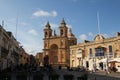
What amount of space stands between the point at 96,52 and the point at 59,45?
25423 millimetres

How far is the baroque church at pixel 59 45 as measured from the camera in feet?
265

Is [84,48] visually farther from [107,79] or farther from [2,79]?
[2,79]

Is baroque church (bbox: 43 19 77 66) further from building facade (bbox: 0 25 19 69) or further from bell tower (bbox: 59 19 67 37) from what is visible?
building facade (bbox: 0 25 19 69)

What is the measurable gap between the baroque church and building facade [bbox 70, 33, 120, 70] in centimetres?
1208

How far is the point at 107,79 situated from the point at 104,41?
88.5 ft

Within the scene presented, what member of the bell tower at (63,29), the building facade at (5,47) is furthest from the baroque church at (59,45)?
the building facade at (5,47)

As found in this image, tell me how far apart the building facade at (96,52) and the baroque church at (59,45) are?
1208cm

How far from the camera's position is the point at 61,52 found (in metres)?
81.3

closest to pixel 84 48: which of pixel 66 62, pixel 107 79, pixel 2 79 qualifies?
pixel 66 62

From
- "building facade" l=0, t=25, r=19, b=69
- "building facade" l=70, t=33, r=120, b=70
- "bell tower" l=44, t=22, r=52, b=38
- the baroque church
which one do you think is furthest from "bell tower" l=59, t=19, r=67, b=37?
"building facade" l=0, t=25, r=19, b=69

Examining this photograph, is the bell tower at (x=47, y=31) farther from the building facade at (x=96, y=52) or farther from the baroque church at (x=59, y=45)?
the building facade at (x=96, y=52)

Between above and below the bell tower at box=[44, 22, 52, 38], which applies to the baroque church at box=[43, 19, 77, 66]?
below

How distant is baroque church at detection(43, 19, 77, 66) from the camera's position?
3184 inches

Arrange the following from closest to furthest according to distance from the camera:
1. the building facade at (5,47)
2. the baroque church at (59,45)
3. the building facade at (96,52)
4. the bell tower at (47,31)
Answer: the building facade at (5,47), the building facade at (96,52), the baroque church at (59,45), the bell tower at (47,31)
